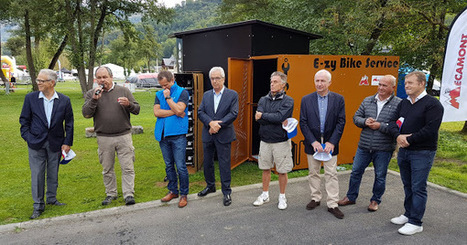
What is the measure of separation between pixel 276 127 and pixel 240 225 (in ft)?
4.42

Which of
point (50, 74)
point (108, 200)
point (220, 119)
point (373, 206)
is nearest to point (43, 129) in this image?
point (50, 74)

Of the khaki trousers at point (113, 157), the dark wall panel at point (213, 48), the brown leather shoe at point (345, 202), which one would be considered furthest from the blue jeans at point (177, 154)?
the dark wall panel at point (213, 48)

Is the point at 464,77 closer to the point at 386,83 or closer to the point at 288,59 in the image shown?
the point at 386,83

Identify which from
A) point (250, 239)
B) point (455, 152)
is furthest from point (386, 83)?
point (455, 152)

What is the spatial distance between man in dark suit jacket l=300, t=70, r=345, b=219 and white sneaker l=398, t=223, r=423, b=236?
700 millimetres

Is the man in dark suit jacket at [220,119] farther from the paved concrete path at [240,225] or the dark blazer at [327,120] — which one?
the dark blazer at [327,120]

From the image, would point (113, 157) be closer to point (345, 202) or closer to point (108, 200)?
point (108, 200)

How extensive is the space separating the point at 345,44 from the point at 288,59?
216 inches

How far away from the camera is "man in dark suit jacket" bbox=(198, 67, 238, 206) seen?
4488mm

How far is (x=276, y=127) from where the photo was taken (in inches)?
171

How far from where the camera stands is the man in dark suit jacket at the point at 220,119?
14.7 ft

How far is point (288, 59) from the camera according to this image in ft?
19.3

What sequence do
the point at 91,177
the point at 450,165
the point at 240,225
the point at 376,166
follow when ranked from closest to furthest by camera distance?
the point at 240,225, the point at 376,166, the point at 91,177, the point at 450,165

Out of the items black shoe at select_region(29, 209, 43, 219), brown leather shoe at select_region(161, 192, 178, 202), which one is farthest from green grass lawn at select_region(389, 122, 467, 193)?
black shoe at select_region(29, 209, 43, 219)
